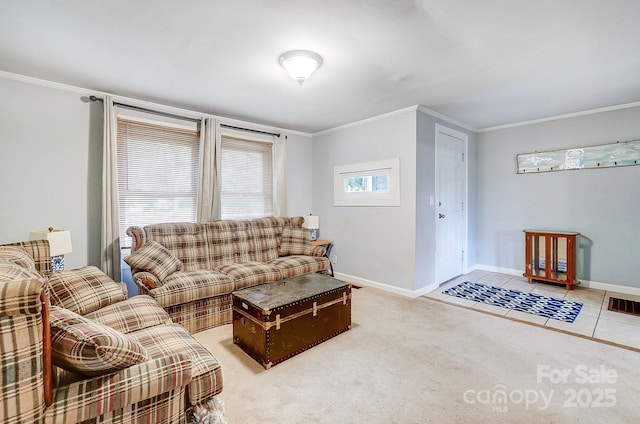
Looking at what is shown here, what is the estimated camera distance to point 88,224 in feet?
10.4

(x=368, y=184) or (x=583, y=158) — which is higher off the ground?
(x=583, y=158)

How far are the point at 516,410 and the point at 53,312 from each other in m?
2.47

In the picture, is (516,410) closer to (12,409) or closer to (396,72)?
(12,409)

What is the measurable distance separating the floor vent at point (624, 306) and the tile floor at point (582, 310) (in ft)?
0.19

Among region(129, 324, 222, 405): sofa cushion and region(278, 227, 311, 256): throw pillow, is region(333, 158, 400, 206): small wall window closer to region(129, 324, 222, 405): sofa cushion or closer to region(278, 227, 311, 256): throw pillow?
region(278, 227, 311, 256): throw pillow

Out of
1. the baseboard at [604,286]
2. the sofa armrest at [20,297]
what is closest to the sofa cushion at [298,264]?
the sofa armrest at [20,297]

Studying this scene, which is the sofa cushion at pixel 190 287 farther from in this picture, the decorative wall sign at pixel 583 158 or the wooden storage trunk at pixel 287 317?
the decorative wall sign at pixel 583 158

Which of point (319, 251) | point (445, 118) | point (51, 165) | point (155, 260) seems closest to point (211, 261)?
point (155, 260)

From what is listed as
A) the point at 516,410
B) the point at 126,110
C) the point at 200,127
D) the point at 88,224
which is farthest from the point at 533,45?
the point at 88,224

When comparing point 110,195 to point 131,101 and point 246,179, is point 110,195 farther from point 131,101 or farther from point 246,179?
point 246,179

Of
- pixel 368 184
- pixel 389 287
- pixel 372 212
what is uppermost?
pixel 368 184

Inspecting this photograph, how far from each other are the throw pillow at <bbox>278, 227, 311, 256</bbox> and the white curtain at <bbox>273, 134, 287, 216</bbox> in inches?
21.8

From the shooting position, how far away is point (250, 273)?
325 cm

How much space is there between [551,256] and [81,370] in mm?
5189
